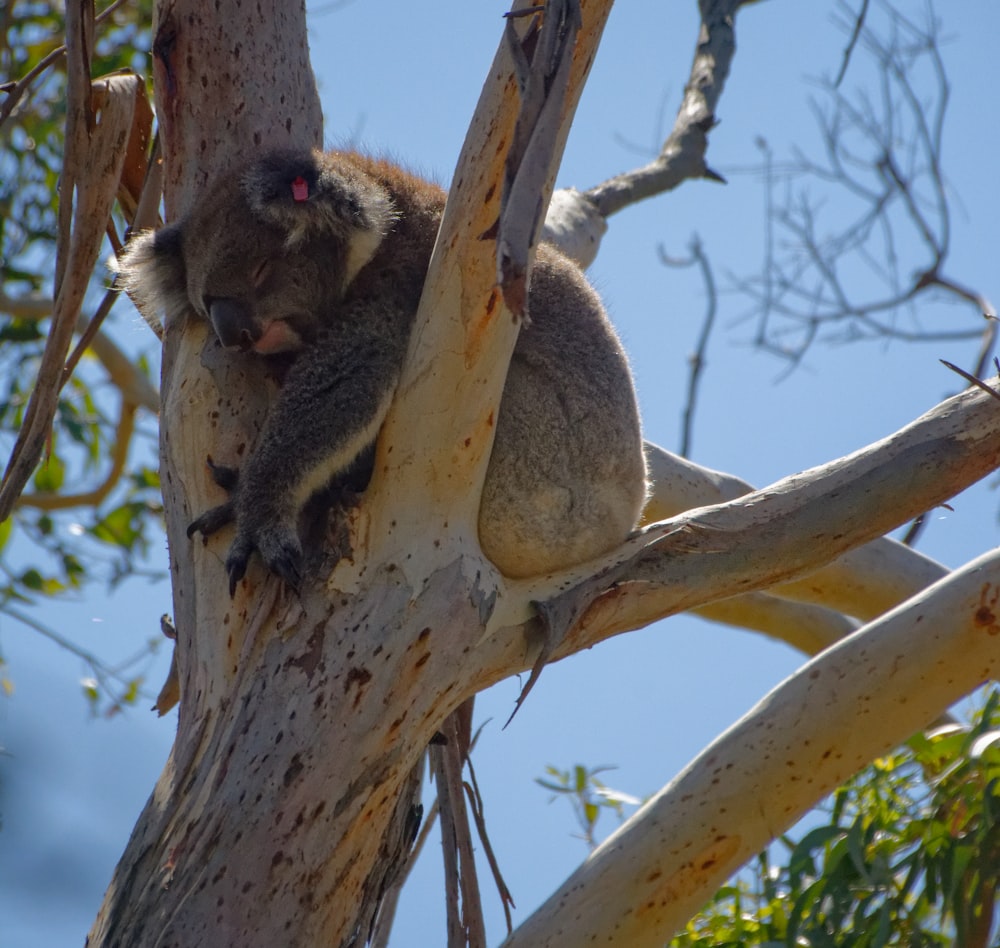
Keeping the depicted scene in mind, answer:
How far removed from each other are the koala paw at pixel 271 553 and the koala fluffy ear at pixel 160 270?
36.0 inches

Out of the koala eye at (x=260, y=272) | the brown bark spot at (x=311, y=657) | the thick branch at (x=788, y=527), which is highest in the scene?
the koala eye at (x=260, y=272)

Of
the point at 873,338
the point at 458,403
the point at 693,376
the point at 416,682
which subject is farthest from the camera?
the point at 873,338

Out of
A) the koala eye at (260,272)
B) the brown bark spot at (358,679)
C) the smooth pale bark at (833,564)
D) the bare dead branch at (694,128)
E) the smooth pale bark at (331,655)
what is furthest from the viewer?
the bare dead branch at (694,128)

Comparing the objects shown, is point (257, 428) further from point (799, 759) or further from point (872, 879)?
point (872, 879)

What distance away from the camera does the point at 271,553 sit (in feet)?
7.26

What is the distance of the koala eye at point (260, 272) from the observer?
9.71ft

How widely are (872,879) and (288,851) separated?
4.87 ft

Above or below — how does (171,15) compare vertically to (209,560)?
above

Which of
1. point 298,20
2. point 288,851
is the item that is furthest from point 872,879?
point 298,20

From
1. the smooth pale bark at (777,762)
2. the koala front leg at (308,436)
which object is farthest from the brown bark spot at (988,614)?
the koala front leg at (308,436)

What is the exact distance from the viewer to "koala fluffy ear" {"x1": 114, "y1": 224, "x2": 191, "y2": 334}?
300 cm

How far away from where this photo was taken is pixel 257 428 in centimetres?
260

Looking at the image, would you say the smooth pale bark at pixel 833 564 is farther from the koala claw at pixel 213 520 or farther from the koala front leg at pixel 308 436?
the koala claw at pixel 213 520

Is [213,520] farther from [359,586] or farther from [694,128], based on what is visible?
[694,128]
